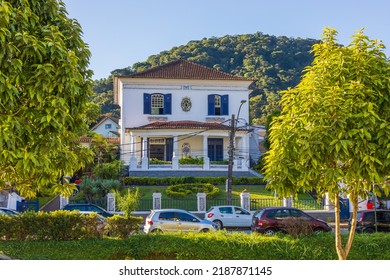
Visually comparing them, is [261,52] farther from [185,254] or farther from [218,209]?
[185,254]

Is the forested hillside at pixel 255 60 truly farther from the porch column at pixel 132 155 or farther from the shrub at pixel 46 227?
the shrub at pixel 46 227

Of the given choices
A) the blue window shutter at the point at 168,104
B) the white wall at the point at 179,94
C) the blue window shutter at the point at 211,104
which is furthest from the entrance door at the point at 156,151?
the blue window shutter at the point at 211,104

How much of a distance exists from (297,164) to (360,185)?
1.48m

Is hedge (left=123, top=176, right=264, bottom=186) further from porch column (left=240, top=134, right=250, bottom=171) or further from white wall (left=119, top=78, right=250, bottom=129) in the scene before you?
white wall (left=119, top=78, right=250, bottom=129)

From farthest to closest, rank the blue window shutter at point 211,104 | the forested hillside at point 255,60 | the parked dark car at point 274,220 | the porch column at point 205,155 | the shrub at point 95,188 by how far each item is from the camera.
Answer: the forested hillside at point 255,60 < the blue window shutter at point 211,104 < the porch column at point 205,155 < the shrub at point 95,188 < the parked dark car at point 274,220

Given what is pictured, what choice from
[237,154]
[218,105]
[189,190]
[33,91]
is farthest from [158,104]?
[33,91]

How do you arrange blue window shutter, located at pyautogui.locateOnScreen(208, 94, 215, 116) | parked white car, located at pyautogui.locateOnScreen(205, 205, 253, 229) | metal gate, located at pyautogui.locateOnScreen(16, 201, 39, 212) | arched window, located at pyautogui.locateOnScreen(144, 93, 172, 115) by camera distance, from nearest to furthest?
1. parked white car, located at pyautogui.locateOnScreen(205, 205, 253, 229)
2. metal gate, located at pyautogui.locateOnScreen(16, 201, 39, 212)
3. arched window, located at pyautogui.locateOnScreen(144, 93, 172, 115)
4. blue window shutter, located at pyautogui.locateOnScreen(208, 94, 215, 116)

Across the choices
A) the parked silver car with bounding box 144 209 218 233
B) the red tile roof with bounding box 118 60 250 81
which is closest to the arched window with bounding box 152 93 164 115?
the red tile roof with bounding box 118 60 250 81

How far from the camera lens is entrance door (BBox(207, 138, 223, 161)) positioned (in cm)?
4212

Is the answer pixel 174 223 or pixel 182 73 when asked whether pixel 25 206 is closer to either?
pixel 174 223

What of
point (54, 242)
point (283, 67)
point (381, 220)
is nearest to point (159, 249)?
point (54, 242)

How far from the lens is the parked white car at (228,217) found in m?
24.7

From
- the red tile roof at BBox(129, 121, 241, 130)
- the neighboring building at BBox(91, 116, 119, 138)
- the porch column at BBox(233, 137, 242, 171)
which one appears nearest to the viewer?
the red tile roof at BBox(129, 121, 241, 130)

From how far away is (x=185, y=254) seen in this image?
1215 centimetres
